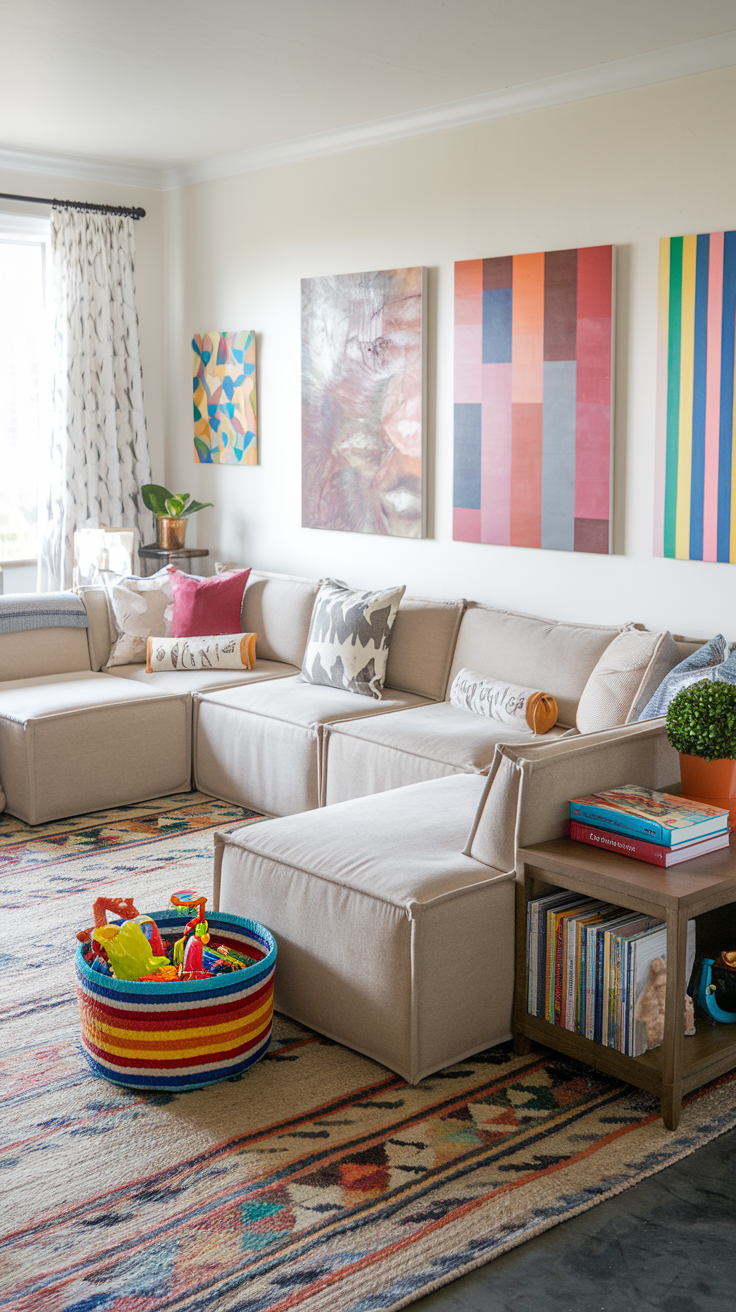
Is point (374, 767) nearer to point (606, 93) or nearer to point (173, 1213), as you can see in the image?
point (173, 1213)

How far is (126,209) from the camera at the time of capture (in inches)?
237

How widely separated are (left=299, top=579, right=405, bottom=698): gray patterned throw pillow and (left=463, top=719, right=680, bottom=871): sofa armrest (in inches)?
73.6

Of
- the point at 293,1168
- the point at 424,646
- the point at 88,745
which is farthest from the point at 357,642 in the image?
the point at 293,1168

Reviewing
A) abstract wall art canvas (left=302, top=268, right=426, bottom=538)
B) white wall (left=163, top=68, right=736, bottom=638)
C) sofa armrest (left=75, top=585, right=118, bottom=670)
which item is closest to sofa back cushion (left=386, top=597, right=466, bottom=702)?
white wall (left=163, top=68, right=736, bottom=638)

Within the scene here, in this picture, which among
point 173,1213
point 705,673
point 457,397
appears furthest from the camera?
point 457,397

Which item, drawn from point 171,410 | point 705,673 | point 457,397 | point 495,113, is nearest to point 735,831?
point 705,673

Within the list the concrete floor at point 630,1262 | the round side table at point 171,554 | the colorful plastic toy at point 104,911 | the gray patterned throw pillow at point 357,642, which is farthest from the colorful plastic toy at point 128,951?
the round side table at point 171,554

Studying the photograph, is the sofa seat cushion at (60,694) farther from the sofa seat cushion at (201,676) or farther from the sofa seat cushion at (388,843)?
the sofa seat cushion at (388,843)

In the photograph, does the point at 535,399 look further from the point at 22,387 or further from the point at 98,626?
the point at 22,387

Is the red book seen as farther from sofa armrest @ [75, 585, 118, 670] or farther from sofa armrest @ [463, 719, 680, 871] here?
sofa armrest @ [75, 585, 118, 670]

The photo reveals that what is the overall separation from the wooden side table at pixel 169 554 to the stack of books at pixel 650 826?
372 cm

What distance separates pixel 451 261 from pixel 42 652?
2312 mm

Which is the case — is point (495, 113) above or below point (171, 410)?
above

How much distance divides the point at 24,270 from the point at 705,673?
13.9 ft
